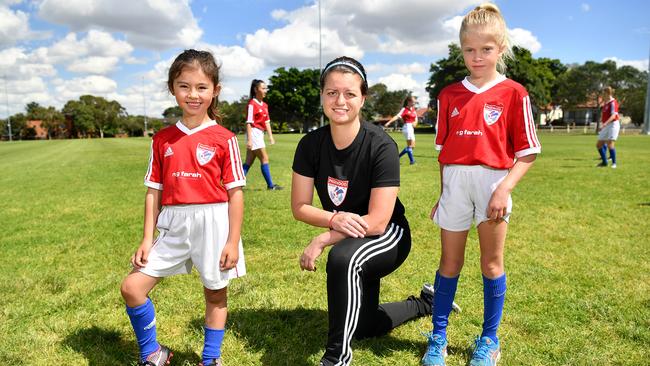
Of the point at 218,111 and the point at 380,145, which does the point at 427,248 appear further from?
the point at 218,111

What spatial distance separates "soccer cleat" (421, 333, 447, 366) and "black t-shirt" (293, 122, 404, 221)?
94 centimetres

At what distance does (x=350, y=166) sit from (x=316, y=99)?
82893mm

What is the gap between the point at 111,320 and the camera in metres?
3.44

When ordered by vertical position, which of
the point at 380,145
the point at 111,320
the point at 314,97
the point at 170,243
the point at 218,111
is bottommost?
the point at 111,320

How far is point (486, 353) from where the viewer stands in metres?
2.71

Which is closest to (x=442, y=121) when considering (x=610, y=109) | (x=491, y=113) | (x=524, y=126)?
(x=491, y=113)

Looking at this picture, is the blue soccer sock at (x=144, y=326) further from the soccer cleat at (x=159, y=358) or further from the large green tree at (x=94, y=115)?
the large green tree at (x=94, y=115)

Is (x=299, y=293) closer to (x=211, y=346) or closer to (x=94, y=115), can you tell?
(x=211, y=346)

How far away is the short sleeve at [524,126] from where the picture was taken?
2.56m

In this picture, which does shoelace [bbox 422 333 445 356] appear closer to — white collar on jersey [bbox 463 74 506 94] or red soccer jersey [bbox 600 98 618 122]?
white collar on jersey [bbox 463 74 506 94]

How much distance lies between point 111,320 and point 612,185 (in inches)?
384

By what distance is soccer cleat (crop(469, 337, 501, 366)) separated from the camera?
2.69m

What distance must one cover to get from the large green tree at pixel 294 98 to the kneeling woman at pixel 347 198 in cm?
8040

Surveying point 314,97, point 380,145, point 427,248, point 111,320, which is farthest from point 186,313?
point 314,97
